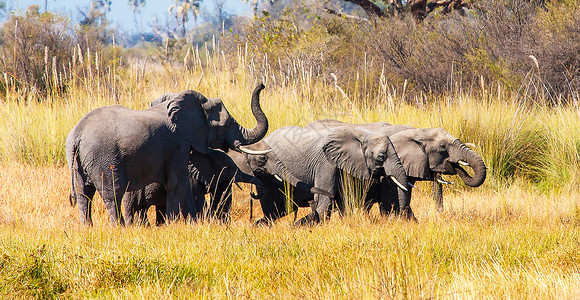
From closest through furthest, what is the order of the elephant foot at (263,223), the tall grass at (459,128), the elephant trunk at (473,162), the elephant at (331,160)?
the elephant foot at (263,223)
the elephant at (331,160)
the elephant trunk at (473,162)
the tall grass at (459,128)

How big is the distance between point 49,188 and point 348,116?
16.6ft

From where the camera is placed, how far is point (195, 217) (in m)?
7.29

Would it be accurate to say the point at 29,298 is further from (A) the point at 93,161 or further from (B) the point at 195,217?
(B) the point at 195,217

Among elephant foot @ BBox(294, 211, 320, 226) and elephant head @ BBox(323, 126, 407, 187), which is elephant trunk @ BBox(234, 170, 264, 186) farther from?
elephant head @ BBox(323, 126, 407, 187)

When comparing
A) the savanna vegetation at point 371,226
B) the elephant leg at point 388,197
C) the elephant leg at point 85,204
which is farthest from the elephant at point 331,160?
the elephant leg at point 85,204

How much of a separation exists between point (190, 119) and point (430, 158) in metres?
2.91

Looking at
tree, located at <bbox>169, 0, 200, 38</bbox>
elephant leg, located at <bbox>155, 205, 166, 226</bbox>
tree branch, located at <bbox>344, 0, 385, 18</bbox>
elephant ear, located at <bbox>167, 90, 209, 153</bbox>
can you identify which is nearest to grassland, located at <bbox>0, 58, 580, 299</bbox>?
elephant leg, located at <bbox>155, 205, 166, 226</bbox>

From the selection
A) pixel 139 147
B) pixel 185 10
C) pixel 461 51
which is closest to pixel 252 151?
pixel 139 147

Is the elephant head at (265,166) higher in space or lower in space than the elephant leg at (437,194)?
higher

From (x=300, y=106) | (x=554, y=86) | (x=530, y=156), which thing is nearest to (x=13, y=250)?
(x=300, y=106)

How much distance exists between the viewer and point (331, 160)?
8039 millimetres

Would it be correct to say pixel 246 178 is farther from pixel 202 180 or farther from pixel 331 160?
pixel 331 160

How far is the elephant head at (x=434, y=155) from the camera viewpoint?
8172 millimetres

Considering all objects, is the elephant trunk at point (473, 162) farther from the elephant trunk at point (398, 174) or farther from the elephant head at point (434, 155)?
the elephant trunk at point (398, 174)
